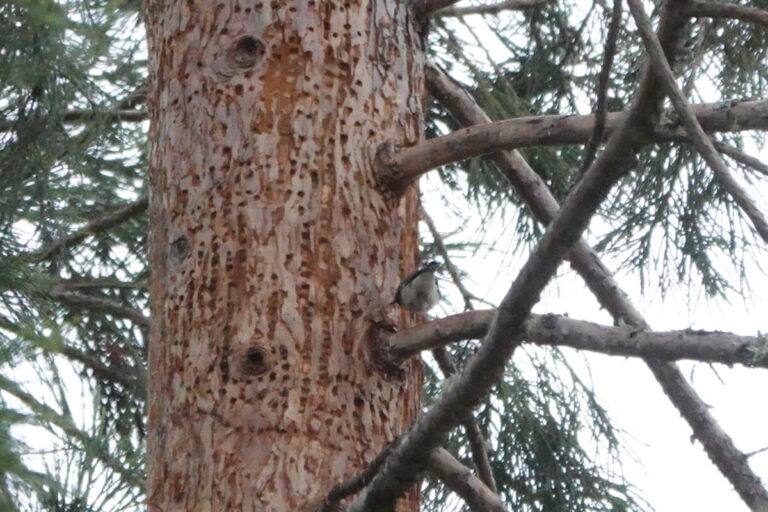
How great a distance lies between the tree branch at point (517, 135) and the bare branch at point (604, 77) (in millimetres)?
240

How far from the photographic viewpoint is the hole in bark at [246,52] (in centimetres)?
203

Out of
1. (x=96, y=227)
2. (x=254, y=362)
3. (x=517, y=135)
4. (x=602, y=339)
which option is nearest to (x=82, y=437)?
(x=96, y=227)

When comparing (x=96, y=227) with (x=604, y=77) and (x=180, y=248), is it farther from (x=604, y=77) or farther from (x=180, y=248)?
(x=604, y=77)

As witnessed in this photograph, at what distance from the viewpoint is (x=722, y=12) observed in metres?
1.25

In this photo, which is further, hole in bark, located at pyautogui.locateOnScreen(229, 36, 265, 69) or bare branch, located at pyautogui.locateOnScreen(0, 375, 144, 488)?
bare branch, located at pyautogui.locateOnScreen(0, 375, 144, 488)

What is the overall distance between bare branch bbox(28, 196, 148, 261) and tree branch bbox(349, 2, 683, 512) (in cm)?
183

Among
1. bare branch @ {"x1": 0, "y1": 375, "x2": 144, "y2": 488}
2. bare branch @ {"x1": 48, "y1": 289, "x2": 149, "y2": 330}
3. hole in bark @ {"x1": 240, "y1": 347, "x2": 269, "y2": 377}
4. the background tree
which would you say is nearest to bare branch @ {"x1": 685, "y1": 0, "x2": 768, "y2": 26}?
the background tree

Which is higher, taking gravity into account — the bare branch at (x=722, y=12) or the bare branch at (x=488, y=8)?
the bare branch at (x=488, y=8)

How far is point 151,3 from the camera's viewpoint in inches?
88.8

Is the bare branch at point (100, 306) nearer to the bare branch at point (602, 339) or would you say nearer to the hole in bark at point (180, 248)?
the hole in bark at point (180, 248)

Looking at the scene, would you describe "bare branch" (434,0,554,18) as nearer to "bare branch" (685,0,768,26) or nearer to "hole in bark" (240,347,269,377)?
"hole in bark" (240,347,269,377)

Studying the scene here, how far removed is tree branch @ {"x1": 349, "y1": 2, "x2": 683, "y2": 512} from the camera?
3.99 ft

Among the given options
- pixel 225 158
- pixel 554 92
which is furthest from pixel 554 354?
pixel 225 158

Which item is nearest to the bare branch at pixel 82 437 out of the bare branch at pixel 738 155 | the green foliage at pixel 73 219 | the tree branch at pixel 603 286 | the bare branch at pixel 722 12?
the green foliage at pixel 73 219
